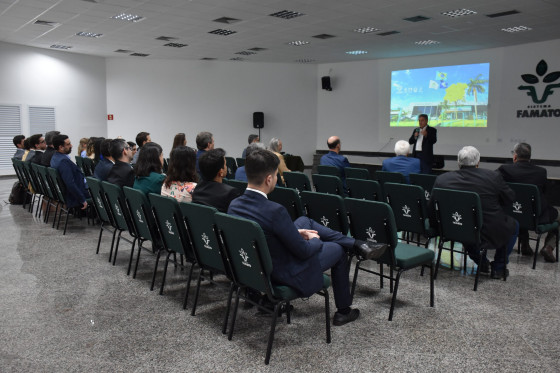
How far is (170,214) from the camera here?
362 centimetres

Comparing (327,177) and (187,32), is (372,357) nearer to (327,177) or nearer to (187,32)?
(327,177)

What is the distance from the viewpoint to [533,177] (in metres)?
5.00

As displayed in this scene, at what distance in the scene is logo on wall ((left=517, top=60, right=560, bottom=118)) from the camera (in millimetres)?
10273

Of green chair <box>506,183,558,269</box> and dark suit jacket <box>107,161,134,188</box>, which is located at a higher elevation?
dark suit jacket <box>107,161,134,188</box>

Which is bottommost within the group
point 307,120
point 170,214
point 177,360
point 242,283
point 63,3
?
point 177,360

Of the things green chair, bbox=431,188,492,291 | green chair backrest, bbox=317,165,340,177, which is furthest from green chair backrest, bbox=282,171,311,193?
green chair, bbox=431,188,492,291

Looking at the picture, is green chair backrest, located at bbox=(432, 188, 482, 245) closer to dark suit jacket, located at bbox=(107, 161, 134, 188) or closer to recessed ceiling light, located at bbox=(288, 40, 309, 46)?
dark suit jacket, located at bbox=(107, 161, 134, 188)

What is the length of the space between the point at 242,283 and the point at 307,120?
1257 cm

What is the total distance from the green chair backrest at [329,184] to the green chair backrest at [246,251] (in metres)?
2.77

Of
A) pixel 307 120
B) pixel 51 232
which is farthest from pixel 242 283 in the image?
pixel 307 120

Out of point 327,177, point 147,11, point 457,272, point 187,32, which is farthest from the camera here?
point 187,32

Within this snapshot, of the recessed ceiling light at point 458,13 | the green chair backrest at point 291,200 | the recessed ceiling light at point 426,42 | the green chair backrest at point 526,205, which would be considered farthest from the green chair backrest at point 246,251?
the recessed ceiling light at point 426,42

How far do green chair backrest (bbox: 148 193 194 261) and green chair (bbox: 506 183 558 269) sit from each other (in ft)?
11.3

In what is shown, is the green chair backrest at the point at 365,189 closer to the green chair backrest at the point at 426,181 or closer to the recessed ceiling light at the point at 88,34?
the green chair backrest at the point at 426,181
